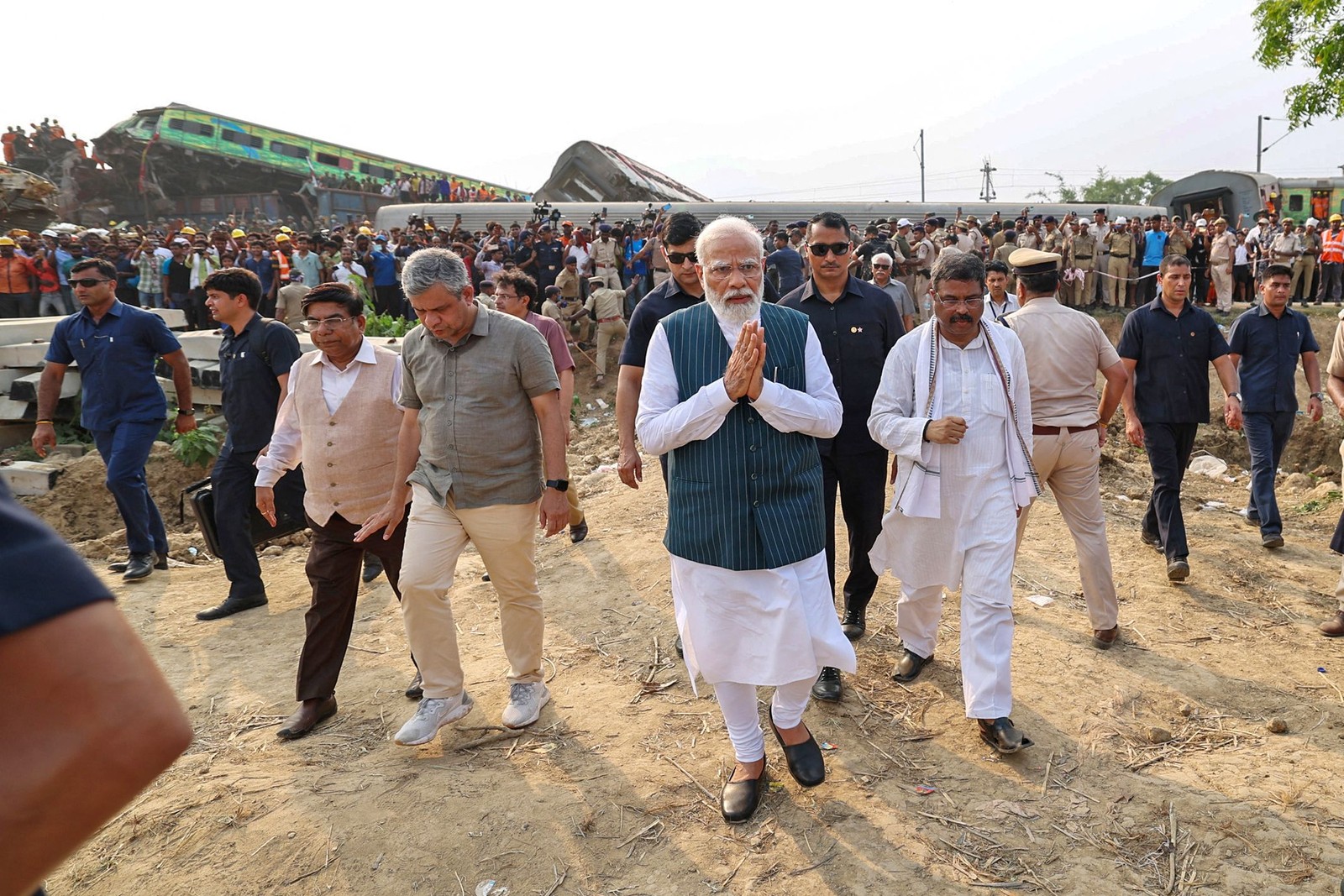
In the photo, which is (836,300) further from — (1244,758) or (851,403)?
(1244,758)

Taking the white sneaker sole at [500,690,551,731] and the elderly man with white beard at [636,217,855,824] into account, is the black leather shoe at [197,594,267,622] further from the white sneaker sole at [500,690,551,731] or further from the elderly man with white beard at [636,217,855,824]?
the elderly man with white beard at [636,217,855,824]

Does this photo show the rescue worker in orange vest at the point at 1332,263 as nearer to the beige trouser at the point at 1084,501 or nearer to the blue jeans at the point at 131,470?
the beige trouser at the point at 1084,501

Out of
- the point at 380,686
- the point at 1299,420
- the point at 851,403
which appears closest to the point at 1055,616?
the point at 851,403

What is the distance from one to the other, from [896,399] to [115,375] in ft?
17.7

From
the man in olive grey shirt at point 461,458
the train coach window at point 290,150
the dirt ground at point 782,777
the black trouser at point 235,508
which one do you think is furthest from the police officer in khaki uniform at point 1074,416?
the train coach window at point 290,150

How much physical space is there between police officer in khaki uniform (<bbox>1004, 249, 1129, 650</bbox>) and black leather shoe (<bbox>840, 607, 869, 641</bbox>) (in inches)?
35.1

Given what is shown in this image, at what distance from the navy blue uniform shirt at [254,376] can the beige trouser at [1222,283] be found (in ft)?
51.7

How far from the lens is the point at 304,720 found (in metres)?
4.21

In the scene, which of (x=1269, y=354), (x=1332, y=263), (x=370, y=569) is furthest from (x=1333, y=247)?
(x=370, y=569)

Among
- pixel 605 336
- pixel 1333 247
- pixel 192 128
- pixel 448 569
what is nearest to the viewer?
pixel 448 569

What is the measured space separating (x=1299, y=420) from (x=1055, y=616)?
8459mm

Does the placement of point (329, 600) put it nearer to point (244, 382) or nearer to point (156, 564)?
point (244, 382)

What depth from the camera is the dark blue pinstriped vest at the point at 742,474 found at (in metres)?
3.04

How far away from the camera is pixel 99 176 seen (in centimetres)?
2855
